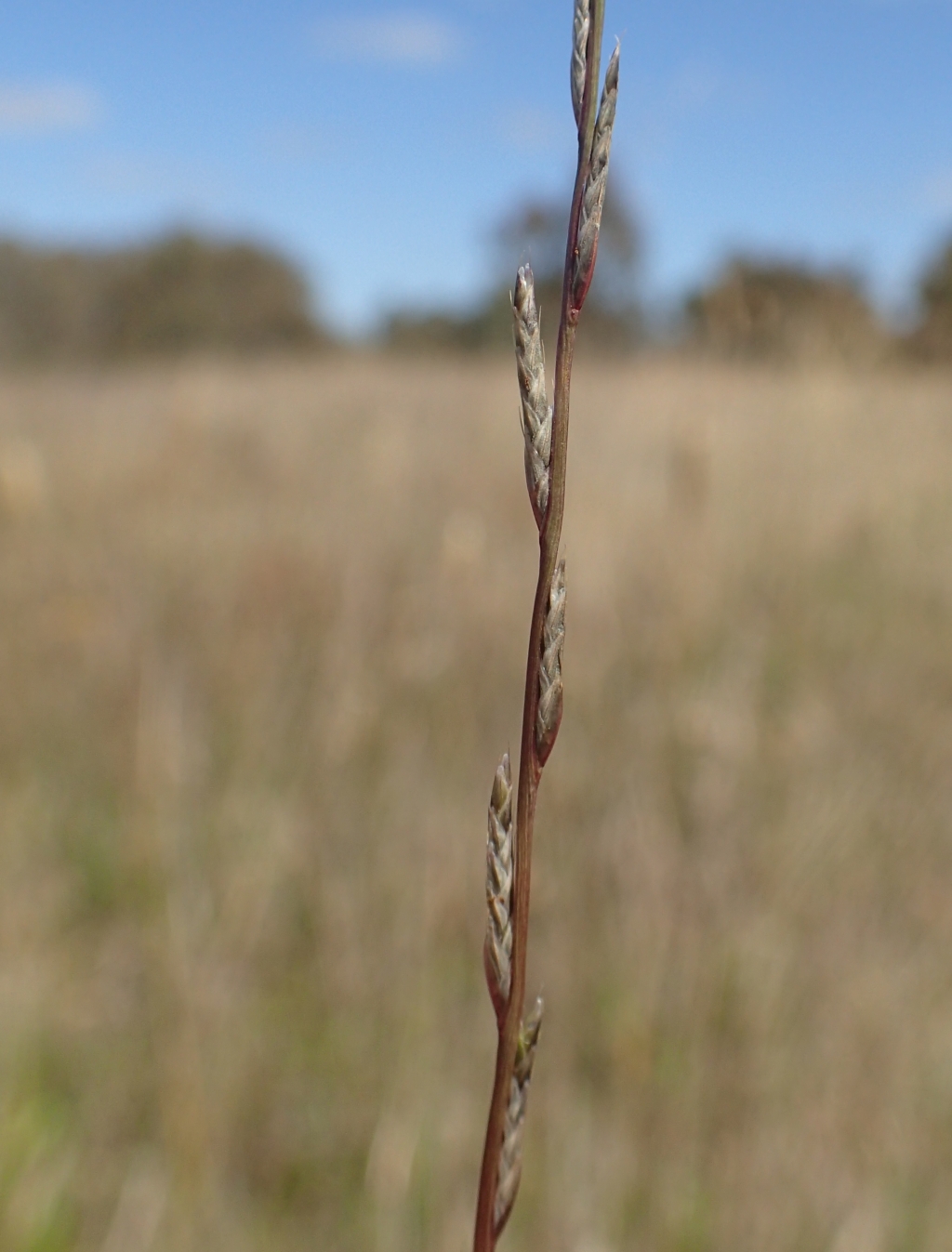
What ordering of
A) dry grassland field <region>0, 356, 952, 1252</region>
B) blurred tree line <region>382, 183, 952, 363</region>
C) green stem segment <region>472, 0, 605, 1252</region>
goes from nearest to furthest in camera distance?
green stem segment <region>472, 0, 605, 1252</region>
dry grassland field <region>0, 356, 952, 1252</region>
blurred tree line <region>382, 183, 952, 363</region>

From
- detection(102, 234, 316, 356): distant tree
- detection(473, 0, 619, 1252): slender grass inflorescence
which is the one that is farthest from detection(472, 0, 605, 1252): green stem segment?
detection(102, 234, 316, 356): distant tree

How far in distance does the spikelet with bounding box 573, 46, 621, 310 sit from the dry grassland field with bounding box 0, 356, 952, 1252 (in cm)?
159

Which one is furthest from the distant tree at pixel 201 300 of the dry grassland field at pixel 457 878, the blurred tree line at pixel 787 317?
the dry grassland field at pixel 457 878

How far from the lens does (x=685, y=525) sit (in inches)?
139

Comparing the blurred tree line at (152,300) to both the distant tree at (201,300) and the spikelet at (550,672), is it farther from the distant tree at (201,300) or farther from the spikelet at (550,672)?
the spikelet at (550,672)

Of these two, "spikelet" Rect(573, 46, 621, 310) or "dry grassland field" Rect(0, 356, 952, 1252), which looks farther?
"dry grassland field" Rect(0, 356, 952, 1252)

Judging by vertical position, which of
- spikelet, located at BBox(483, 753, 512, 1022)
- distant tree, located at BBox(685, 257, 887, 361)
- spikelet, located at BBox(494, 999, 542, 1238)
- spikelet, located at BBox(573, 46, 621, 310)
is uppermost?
distant tree, located at BBox(685, 257, 887, 361)

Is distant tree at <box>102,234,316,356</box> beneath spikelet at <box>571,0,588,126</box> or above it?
above

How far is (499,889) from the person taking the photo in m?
0.31

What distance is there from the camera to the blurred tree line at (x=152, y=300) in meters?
23.3

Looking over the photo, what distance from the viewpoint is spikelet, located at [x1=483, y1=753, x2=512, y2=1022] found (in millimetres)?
304

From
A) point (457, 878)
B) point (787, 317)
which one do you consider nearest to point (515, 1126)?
point (457, 878)

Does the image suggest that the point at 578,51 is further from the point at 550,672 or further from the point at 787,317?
the point at 787,317

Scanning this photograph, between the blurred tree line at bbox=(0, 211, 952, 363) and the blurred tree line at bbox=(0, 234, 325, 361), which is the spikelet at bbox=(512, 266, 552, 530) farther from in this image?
the blurred tree line at bbox=(0, 234, 325, 361)
